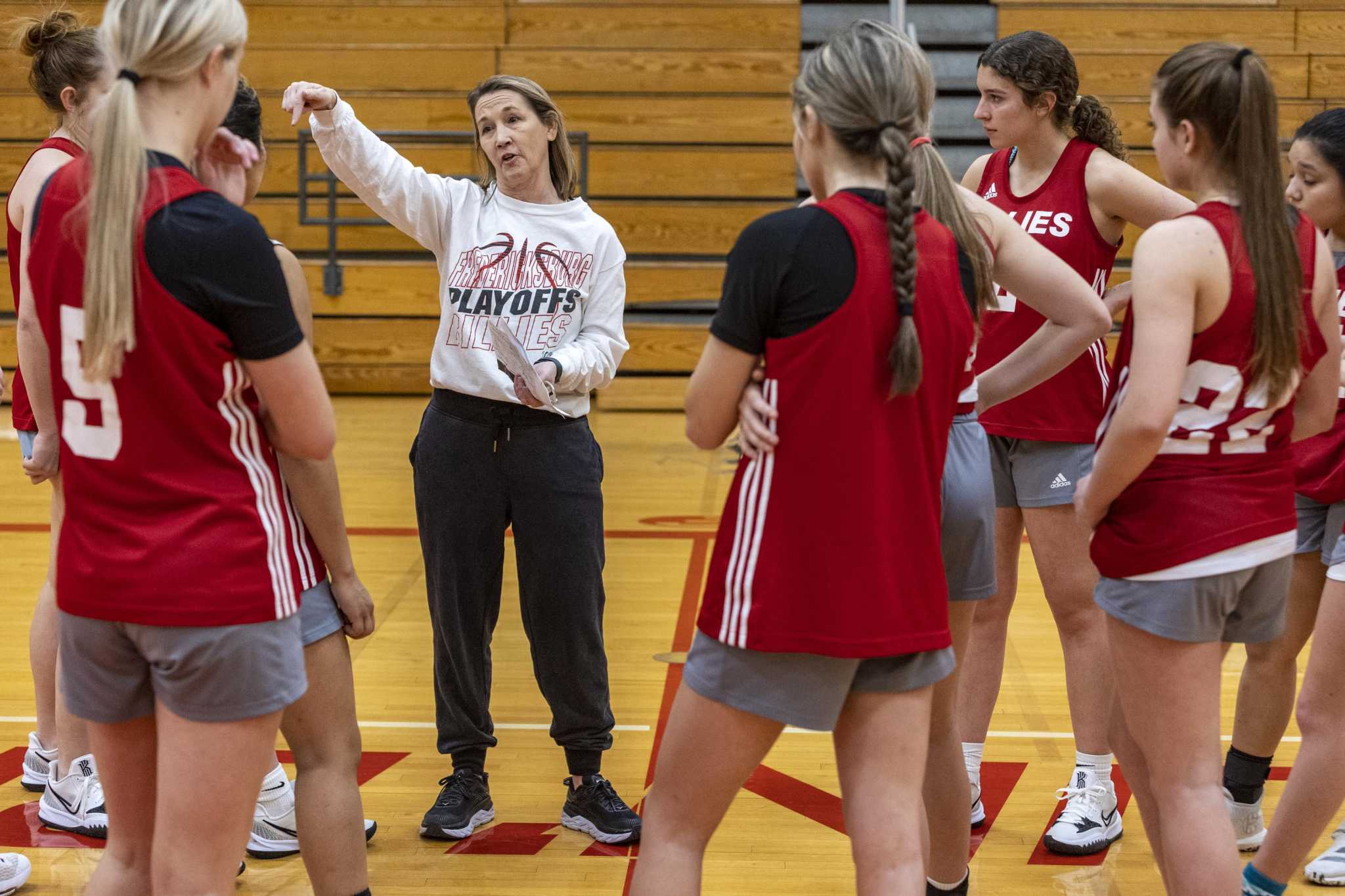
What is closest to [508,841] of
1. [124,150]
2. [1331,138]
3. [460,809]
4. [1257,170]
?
[460,809]

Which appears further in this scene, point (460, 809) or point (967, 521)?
point (460, 809)

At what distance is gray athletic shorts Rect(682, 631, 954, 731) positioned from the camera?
1.55 meters

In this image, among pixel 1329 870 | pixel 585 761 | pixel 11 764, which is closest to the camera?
pixel 1329 870


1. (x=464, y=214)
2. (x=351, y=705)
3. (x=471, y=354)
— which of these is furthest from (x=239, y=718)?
(x=464, y=214)

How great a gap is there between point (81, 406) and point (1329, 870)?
2194 mm

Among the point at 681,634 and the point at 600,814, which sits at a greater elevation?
the point at 600,814

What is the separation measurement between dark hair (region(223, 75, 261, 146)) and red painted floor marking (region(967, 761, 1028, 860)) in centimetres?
180

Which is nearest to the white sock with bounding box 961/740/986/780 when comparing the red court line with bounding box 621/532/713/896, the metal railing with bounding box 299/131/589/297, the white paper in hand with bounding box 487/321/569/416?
the red court line with bounding box 621/532/713/896

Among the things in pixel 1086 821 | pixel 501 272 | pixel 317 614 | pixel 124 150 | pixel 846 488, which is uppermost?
pixel 124 150

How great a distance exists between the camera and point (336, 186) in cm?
885

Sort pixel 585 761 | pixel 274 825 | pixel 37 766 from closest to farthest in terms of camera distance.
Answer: pixel 274 825
pixel 585 761
pixel 37 766

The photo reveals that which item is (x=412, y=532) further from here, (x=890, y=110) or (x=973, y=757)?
(x=890, y=110)

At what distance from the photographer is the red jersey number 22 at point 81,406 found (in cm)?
141

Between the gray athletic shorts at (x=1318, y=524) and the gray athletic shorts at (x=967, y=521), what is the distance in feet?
2.33
